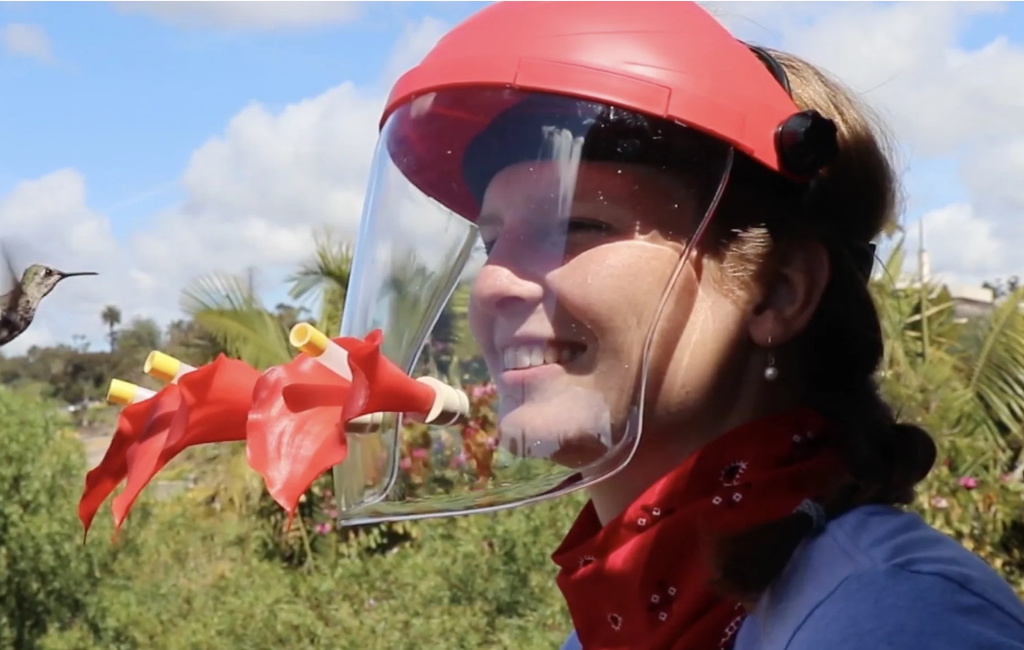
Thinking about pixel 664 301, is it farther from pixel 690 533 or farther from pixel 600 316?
pixel 690 533

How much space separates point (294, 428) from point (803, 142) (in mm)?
634

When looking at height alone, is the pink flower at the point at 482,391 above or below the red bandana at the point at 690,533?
above

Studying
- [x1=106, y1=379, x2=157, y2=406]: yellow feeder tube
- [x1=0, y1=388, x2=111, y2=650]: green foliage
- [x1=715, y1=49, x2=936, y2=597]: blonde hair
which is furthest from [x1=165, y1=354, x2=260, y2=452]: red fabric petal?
[x1=0, y1=388, x2=111, y2=650]: green foliage

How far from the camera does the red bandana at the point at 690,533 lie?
1.30 meters

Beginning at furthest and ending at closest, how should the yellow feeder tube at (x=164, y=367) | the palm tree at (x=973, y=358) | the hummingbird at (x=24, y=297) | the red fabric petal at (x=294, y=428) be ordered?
1. the palm tree at (x=973, y=358)
2. the hummingbird at (x=24, y=297)
3. the yellow feeder tube at (x=164, y=367)
4. the red fabric petal at (x=294, y=428)

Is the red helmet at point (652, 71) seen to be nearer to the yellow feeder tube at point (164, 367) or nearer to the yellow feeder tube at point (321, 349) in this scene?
the yellow feeder tube at point (321, 349)

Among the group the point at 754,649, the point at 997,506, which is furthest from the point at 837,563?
the point at 997,506

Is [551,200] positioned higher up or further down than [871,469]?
higher up

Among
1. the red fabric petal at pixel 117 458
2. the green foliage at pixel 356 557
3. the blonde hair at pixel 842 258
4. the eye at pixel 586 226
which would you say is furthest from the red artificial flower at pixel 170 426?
A: the green foliage at pixel 356 557

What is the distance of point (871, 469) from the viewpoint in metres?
1.35

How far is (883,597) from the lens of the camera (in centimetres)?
108

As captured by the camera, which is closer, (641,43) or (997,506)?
(641,43)

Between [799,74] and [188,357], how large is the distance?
7.52 metres

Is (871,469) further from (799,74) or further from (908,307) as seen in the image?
(908,307)
